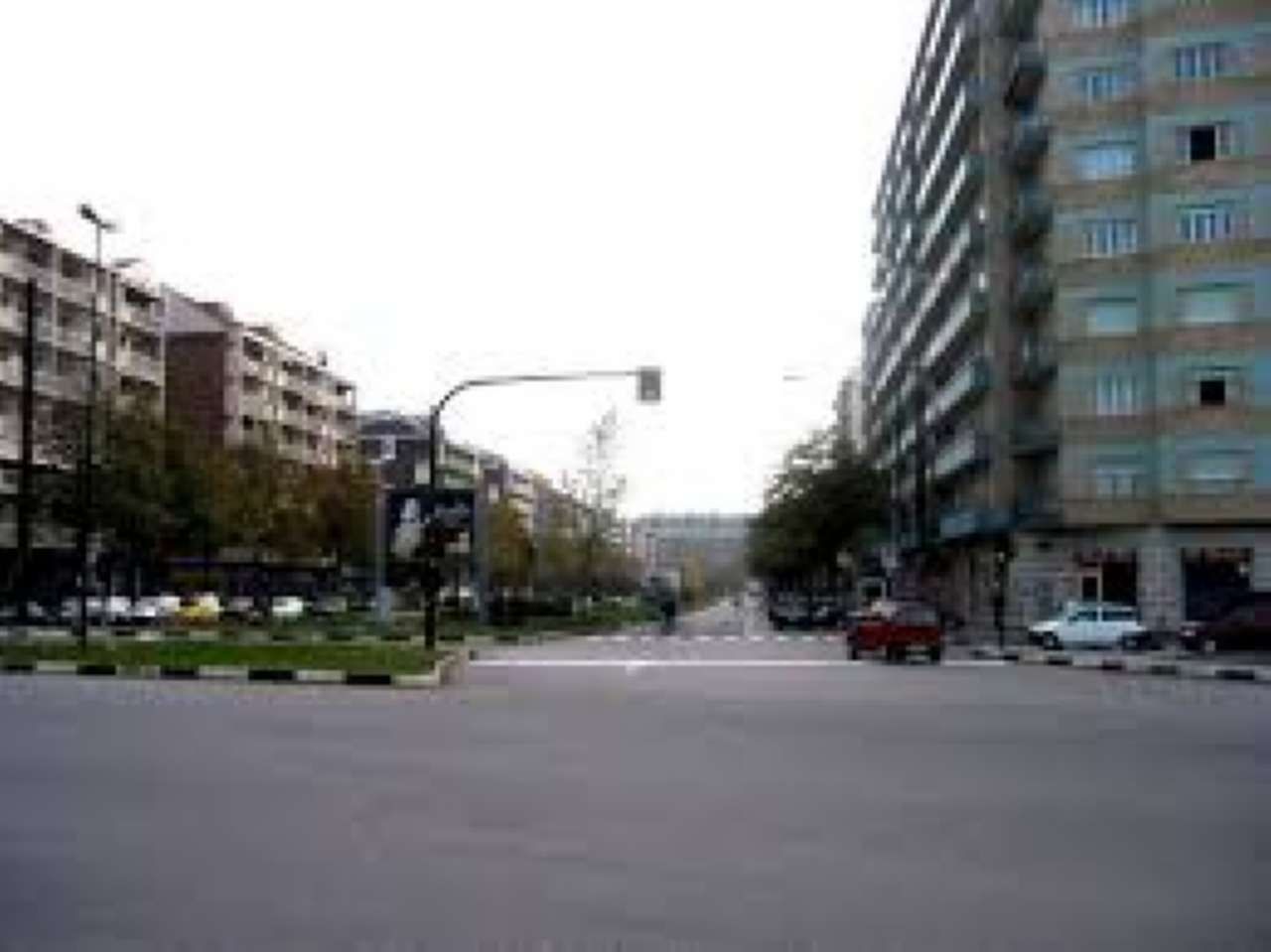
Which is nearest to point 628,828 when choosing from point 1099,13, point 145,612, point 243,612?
point 1099,13

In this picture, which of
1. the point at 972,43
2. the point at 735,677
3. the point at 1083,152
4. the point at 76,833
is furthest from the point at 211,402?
the point at 76,833

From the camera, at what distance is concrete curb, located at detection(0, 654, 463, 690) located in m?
29.9

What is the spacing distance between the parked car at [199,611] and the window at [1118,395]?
32520 millimetres

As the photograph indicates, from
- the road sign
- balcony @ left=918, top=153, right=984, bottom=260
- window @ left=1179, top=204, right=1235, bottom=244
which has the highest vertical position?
balcony @ left=918, top=153, right=984, bottom=260

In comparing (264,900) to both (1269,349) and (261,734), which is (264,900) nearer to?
(261,734)

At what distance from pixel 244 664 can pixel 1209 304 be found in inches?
1621

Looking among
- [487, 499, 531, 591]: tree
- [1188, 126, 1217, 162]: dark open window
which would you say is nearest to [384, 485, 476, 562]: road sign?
[1188, 126, 1217, 162]: dark open window

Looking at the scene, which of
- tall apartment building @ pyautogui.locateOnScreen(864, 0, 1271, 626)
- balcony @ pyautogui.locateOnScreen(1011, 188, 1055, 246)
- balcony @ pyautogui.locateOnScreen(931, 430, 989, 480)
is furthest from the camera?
balcony @ pyautogui.locateOnScreen(931, 430, 989, 480)

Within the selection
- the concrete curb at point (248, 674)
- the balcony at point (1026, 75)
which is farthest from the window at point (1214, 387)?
the concrete curb at point (248, 674)

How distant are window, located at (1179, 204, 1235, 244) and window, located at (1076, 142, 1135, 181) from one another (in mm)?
3109

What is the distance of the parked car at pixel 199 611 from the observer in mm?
A: 70494

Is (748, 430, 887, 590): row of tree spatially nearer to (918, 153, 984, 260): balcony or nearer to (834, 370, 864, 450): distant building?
(918, 153, 984, 260): balcony

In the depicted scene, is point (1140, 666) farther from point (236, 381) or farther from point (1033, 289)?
point (236, 381)

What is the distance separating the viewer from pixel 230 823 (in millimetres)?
11945
